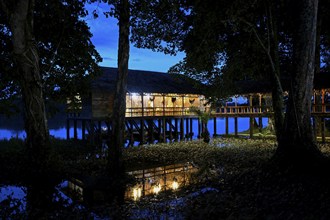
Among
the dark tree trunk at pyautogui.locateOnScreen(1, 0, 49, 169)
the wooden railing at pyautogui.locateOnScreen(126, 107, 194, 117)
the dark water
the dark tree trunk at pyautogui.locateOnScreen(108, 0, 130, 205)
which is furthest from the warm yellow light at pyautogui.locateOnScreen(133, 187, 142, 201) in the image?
the dark water

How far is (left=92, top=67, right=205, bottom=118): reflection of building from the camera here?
25.3m

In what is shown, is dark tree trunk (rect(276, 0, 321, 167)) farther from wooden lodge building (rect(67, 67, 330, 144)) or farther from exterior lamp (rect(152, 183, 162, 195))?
wooden lodge building (rect(67, 67, 330, 144))

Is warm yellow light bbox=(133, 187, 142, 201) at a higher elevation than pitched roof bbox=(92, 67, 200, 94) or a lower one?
lower

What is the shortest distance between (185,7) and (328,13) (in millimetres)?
8632

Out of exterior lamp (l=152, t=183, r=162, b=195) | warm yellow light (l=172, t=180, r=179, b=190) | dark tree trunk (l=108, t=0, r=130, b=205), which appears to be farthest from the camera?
dark tree trunk (l=108, t=0, r=130, b=205)

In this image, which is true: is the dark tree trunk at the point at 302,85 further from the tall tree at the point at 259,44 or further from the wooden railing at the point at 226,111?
the wooden railing at the point at 226,111

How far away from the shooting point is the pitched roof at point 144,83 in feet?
84.8

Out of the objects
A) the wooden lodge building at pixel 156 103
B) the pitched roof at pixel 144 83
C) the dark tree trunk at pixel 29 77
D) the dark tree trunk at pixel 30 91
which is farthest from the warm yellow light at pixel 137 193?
the pitched roof at pixel 144 83

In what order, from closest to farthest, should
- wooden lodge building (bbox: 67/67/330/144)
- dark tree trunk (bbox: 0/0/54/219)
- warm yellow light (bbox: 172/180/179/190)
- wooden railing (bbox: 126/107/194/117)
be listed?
warm yellow light (bbox: 172/180/179/190), dark tree trunk (bbox: 0/0/54/219), wooden lodge building (bbox: 67/67/330/144), wooden railing (bbox: 126/107/194/117)

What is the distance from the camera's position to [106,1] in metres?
12.0

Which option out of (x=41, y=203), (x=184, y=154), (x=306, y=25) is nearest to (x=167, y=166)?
(x=184, y=154)

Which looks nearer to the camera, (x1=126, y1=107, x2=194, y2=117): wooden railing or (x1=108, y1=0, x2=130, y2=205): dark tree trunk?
(x1=108, y1=0, x2=130, y2=205): dark tree trunk

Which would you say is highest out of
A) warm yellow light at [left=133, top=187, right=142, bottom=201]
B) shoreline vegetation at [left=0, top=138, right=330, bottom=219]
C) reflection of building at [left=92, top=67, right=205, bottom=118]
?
reflection of building at [left=92, top=67, right=205, bottom=118]

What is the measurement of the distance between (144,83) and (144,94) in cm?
152
